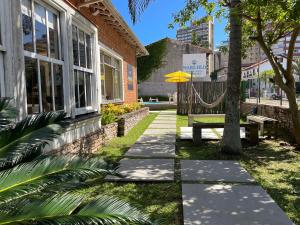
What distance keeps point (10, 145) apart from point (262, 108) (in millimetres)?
12120

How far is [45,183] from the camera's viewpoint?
2084mm

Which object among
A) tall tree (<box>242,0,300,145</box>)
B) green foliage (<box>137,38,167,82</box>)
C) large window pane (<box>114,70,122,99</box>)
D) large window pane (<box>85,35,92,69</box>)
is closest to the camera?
tall tree (<box>242,0,300,145</box>)

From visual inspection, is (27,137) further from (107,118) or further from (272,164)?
(107,118)

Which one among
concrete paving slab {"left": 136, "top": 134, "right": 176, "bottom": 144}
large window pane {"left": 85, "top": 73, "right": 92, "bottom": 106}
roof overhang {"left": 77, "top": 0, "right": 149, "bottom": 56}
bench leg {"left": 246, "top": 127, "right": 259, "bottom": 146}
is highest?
roof overhang {"left": 77, "top": 0, "right": 149, "bottom": 56}

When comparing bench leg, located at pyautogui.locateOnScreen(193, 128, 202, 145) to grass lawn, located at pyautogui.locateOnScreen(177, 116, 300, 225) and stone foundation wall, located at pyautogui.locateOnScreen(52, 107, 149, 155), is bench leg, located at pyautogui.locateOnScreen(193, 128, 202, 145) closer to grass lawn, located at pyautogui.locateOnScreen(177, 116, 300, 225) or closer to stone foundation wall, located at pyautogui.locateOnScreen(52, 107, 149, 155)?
grass lawn, located at pyautogui.locateOnScreen(177, 116, 300, 225)

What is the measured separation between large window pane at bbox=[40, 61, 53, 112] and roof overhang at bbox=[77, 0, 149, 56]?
2223mm

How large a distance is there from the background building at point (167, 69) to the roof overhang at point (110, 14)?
1558 centimetres

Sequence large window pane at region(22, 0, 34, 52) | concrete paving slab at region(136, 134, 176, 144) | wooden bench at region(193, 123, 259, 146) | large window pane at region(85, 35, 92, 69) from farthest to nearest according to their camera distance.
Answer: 1. concrete paving slab at region(136, 134, 176, 144)
2. large window pane at region(85, 35, 92, 69)
3. wooden bench at region(193, 123, 259, 146)
4. large window pane at region(22, 0, 34, 52)

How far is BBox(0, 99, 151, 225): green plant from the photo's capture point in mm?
1812

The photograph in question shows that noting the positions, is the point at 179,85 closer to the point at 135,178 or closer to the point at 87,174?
the point at 135,178

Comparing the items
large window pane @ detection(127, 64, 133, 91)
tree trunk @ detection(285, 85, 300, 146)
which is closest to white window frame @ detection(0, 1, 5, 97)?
tree trunk @ detection(285, 85, 300, 146)

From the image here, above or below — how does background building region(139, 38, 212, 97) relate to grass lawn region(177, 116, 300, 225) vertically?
above

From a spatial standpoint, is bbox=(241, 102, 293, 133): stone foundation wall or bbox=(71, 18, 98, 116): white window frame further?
bbox=(241, 102, 293, 133): stone foundation wall

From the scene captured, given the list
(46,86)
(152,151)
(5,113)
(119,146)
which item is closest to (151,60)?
(119,146)
